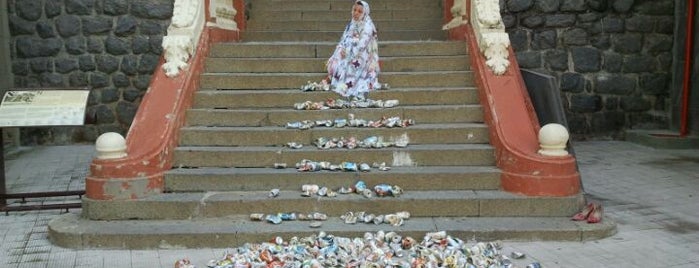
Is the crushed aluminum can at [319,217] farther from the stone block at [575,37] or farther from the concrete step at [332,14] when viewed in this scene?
the stone block at [575,37]

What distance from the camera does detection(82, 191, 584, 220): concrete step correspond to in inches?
217

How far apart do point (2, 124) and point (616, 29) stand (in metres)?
8.74

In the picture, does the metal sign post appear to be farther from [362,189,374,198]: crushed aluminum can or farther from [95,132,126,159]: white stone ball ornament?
[362,189,374,198]: crushed aluminum can

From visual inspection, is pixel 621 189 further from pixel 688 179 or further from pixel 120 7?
pixel 120 7

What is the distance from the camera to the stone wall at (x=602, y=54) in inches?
421

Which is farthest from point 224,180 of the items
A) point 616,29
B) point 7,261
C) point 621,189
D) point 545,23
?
point 616,29

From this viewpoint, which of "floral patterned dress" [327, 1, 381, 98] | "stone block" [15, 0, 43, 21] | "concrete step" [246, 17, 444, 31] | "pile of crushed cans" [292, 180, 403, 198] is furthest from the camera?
"stone block" [15, 0, 43, 21]

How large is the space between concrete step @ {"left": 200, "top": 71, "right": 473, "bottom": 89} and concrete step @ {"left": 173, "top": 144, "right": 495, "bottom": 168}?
1.20 m

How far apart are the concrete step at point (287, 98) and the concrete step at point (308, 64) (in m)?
0.54

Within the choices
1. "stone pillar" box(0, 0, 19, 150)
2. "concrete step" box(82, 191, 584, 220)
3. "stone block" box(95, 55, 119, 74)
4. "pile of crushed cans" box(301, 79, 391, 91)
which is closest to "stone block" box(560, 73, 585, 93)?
"pile of crushed cans" box(301, 79, 391, 91)

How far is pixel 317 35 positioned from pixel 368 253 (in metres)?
5.08

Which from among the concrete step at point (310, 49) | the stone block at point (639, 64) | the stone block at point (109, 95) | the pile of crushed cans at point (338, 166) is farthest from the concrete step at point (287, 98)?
the stone block at point (639, 64)

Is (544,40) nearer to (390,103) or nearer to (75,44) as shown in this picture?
(390,103)

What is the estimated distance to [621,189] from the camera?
23.5 ft
